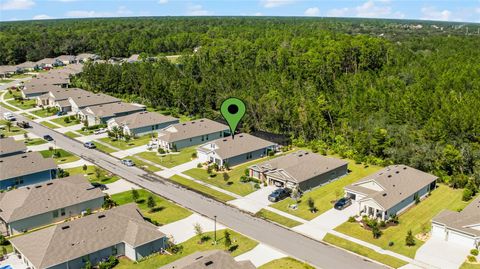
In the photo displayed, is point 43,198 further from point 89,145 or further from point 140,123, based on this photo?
point 140,123

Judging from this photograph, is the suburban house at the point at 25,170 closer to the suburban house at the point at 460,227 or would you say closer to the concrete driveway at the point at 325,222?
the concrete driveway at the point at 325,222

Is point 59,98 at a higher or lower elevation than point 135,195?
higher

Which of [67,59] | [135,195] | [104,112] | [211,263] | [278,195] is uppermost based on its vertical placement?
[67,59]

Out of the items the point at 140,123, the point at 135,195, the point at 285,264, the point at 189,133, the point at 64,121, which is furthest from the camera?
the point at 64,121

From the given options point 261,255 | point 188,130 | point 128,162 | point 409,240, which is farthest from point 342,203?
point 188,130

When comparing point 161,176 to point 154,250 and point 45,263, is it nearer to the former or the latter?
point 154,250
